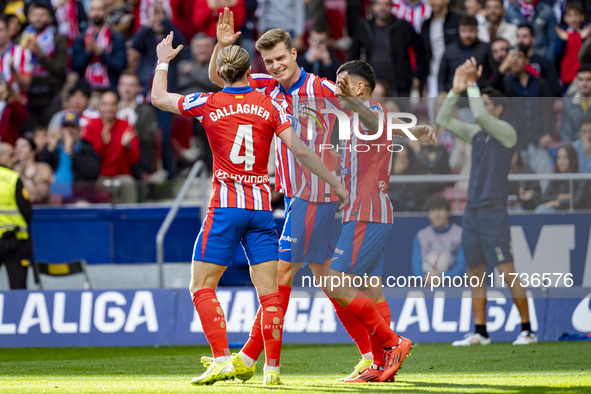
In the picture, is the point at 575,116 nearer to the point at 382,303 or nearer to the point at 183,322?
the point at 382,303

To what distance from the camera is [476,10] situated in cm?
1424

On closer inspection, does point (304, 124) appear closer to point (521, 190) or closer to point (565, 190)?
point (521, 190)

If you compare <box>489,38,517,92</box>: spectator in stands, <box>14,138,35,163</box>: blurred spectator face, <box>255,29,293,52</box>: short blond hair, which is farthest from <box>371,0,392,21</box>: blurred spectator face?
<box>255,29,293,52</box>: short blond hair

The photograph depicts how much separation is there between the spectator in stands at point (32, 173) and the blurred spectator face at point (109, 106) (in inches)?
45.2

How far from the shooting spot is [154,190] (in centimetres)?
1283

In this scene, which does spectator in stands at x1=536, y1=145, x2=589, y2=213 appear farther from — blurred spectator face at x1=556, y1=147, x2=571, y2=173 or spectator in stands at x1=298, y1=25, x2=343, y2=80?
spectator in stands at x1=298, y1=25, x2=343, y2=80

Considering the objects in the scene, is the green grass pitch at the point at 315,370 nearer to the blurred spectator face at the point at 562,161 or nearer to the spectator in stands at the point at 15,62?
→ the blurred spectator face at the point at 562,161

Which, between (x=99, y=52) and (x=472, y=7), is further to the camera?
(x=99, y=52)

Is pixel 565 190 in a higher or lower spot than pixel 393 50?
lower

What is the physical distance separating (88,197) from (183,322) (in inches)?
111

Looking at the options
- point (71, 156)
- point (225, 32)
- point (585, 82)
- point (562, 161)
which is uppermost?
point (225, 32)

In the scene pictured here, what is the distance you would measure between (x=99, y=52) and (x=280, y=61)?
916 cm

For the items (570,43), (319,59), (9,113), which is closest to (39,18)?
(9,113)

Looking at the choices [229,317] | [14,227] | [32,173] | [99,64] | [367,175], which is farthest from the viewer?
[99,64]
